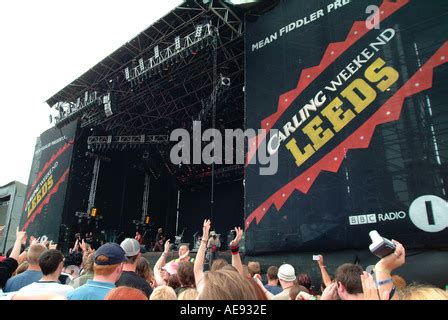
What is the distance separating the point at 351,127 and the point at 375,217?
1.77 m

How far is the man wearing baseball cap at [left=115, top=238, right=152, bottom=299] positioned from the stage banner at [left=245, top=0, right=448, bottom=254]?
14.4 ft

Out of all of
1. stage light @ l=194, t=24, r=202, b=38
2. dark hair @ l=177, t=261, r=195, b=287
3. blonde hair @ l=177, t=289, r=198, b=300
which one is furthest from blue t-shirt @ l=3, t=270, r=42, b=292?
stage light @ l=194, t=24, r=202, b=38

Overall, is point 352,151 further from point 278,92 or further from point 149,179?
point 149,179

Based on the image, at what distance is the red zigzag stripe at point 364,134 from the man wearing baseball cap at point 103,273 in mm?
5191

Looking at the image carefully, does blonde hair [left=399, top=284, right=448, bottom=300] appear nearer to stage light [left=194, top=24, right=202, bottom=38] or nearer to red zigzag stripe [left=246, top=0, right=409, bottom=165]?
red zigzag stripe [left=246, top=0, right=409, bottom=165]

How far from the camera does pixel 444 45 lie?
5.75 m

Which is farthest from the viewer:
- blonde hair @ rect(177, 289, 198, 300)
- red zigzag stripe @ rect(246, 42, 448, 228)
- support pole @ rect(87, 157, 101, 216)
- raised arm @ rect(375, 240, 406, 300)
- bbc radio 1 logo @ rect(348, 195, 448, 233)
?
support pole @ rect(87, 157, 101, 216)

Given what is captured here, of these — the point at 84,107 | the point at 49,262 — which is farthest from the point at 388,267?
the point at 84,107

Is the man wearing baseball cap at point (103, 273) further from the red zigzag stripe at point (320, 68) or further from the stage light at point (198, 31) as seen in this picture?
the stage light at point (198, 31)

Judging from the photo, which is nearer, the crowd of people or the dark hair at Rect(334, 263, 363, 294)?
the crowd of people

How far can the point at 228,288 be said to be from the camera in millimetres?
1329

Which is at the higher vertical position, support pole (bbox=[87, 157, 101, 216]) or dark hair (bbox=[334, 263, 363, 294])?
support pole (bbox=[87, 157, 101, 216])

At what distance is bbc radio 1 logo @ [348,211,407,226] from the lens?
5.58 metres

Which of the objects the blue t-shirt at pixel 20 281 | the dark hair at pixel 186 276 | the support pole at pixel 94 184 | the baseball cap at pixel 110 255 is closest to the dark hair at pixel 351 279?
the dark hair at pixel 186 276
